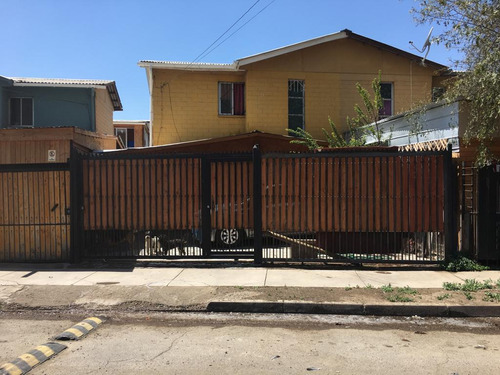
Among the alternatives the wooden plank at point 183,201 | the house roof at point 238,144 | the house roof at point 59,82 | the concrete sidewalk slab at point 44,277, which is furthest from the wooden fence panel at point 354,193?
the house roof at point 59,82

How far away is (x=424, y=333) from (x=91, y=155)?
7244 mm

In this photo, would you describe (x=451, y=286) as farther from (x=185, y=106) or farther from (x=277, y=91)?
(x=185, y=106)

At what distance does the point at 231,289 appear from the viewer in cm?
684

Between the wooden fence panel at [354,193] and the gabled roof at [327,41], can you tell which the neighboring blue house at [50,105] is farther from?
the wooden fence panel at [354,193]

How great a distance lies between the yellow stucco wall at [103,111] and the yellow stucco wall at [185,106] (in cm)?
289

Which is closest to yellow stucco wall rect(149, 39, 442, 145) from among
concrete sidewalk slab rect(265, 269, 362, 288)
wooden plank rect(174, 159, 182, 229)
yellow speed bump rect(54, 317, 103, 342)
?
wooden plank rect(174, 159, 182, 229)

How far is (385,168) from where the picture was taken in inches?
332

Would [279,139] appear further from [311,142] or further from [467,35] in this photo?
[467,35]

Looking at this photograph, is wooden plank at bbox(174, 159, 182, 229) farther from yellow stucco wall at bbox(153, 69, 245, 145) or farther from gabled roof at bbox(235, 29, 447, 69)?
gabled roof at bbox(235, 29, 447, 69)

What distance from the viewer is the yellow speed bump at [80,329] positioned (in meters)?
5.04

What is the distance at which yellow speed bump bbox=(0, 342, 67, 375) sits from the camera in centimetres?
405

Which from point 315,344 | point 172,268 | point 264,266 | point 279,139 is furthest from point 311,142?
point 315,344

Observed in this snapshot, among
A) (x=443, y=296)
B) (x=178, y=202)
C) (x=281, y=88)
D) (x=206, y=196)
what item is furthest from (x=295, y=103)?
(x=443, y=296)

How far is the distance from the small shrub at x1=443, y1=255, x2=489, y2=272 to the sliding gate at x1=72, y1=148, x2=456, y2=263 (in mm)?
221
